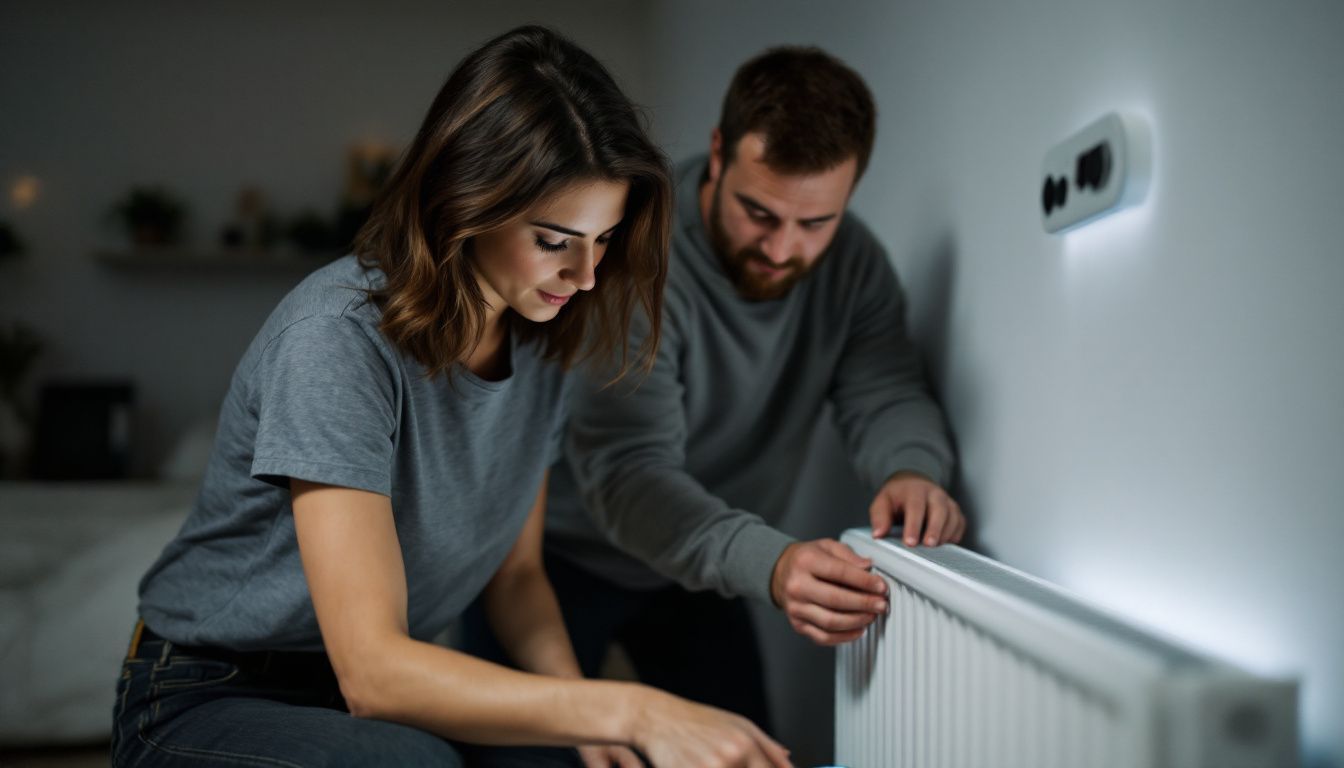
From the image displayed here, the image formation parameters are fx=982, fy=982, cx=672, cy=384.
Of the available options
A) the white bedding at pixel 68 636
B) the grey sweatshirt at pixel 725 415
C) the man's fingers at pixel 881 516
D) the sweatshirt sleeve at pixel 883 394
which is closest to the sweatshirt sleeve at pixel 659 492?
the grey sweatshirt at pixel 725 415

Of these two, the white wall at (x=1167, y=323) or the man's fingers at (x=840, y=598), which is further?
the man's fingers at (x=840, y=598)

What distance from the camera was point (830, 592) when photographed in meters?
0.94

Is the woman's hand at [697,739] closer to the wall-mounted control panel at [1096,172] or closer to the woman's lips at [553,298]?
the woman's lips at [553,298]

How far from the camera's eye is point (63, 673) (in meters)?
1.80

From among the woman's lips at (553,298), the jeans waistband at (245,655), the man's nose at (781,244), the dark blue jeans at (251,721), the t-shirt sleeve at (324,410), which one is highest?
the man's nose at (781,244)

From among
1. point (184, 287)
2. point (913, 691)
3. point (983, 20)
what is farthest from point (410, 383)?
point (184, 287)

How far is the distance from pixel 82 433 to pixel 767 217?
3.69 meters

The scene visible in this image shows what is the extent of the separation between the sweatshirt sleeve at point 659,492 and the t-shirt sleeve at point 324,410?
38 centimetres

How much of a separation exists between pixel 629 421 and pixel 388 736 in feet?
1.68

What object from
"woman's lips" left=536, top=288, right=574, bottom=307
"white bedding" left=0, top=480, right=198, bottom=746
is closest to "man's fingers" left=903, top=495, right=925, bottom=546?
"woman's lips" left=536, top=288, right=574, bottom=307

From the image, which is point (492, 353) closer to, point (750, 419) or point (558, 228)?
point (558, 228)

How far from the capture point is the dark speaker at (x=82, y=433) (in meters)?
3.88

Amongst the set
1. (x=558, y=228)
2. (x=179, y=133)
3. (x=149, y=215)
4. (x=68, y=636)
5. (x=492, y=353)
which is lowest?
(x=68, y=636)

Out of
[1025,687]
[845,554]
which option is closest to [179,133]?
[845,554]
